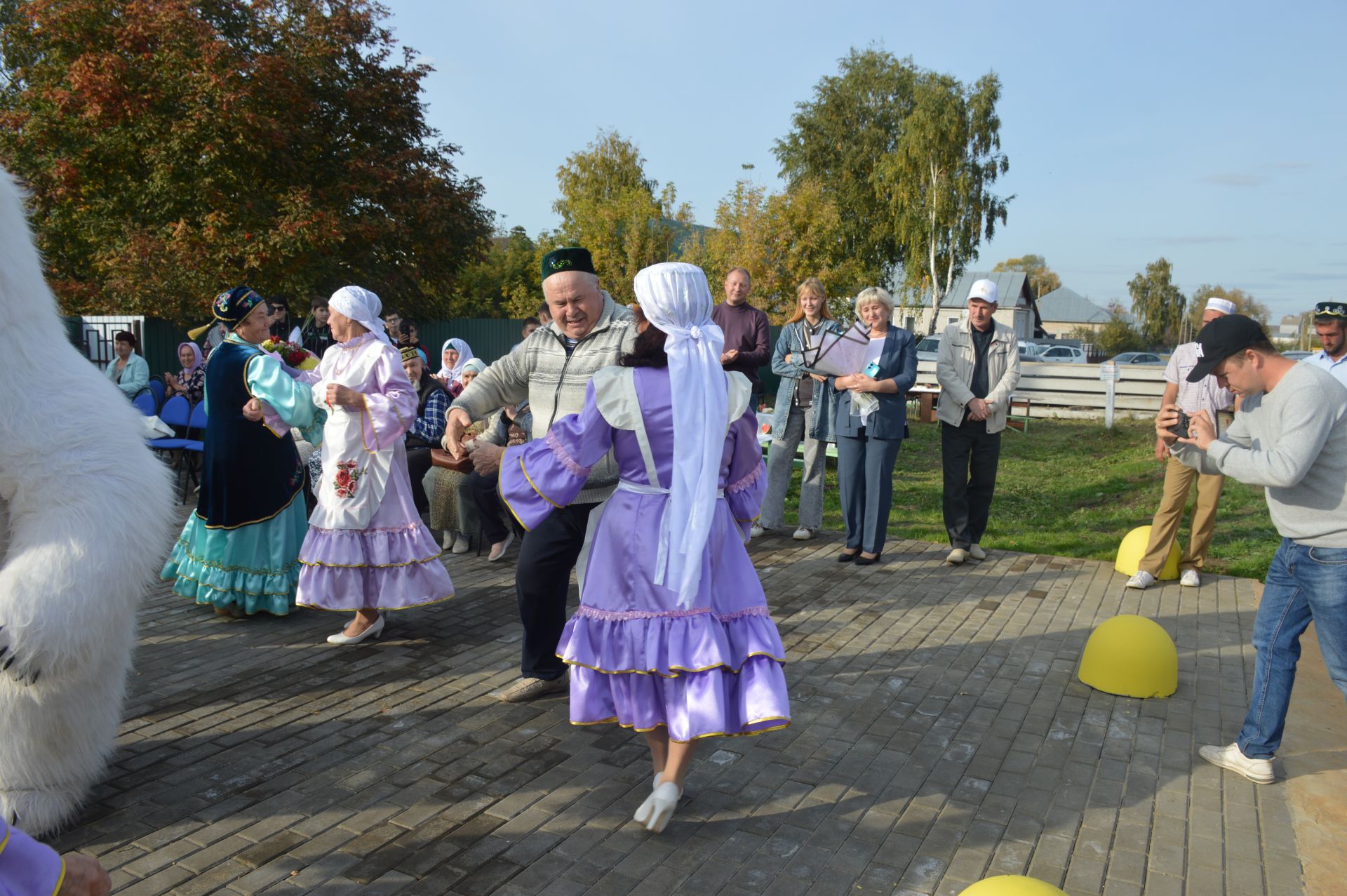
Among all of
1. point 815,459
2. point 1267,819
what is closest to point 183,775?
A: point 1267,819

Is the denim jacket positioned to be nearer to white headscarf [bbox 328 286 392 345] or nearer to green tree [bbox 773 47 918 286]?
white headscarf [bbox 328 286 392 345]

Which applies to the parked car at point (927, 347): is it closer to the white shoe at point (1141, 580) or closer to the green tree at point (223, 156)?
the green tree at point (223, 156)

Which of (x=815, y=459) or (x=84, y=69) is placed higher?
(x=84, y=69)

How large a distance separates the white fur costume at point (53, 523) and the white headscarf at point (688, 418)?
1.77 meters

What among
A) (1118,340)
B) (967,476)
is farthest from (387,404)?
(1118,340)

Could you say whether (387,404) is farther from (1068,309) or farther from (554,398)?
(1068,309)

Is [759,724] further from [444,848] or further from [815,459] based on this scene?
[815,459]

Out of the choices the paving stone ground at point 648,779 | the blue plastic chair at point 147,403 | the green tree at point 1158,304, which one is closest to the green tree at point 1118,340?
the green tree at point 1158,304

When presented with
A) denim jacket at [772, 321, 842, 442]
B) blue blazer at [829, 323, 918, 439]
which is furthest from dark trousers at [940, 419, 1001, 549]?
denim jacket at [772, 321, 842, 442]

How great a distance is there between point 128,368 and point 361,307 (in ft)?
26.5

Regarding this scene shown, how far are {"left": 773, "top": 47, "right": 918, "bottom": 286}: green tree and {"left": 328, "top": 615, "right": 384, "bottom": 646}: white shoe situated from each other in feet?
123

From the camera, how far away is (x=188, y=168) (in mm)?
20375

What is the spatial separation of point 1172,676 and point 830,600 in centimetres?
226

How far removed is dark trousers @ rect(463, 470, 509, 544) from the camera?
7.69m
